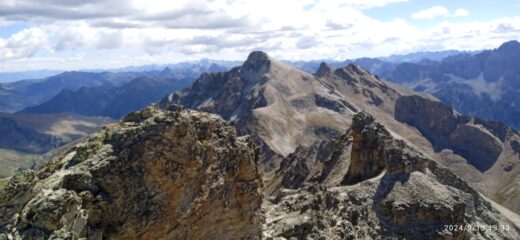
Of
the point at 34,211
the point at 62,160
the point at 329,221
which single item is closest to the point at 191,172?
the point at 62,160

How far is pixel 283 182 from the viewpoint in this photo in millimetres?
181125

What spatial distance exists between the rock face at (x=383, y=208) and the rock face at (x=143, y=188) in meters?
8.05

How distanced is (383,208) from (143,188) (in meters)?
38.3

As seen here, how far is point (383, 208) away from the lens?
70.7m

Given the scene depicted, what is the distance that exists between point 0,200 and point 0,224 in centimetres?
208

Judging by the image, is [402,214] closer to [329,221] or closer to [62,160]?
[329,221]

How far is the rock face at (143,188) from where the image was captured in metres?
A: 35.9

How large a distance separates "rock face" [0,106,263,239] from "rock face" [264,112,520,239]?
8048 millimetres
